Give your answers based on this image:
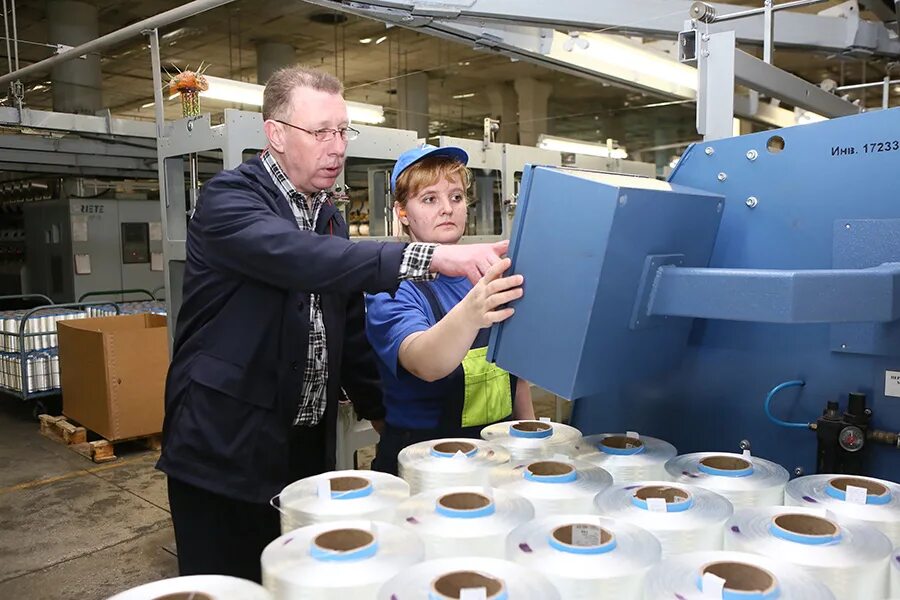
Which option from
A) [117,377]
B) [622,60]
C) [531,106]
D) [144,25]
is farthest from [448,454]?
[531,106]

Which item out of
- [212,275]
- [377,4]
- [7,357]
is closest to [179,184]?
[377,4]

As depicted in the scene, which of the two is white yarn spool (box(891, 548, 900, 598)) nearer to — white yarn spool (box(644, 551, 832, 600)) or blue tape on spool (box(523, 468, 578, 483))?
white yarn spool (box(644, 551, 832, 600))

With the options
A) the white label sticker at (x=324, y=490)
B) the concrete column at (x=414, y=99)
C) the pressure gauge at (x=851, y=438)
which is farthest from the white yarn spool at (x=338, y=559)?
the concrete column at (x=414, y=99)

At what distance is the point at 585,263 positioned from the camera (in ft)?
3.89

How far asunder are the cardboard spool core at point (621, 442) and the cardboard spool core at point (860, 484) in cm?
37

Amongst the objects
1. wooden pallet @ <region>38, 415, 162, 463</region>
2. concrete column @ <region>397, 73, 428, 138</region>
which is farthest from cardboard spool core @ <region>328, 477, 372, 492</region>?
concrete column @ <region>397, 73, 428, 138</region>

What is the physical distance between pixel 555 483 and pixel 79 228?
7.89 meters

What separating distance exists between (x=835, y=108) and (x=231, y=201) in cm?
309

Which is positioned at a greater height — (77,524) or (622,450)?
(622,450)

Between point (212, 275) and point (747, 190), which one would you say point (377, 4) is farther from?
point (747, 190)

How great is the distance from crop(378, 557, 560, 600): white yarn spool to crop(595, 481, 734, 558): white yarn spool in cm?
23

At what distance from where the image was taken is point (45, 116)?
18.9ft

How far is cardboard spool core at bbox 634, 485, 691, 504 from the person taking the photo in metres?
1.20

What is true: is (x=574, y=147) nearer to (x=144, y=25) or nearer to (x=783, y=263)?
(x=144, y=25)
